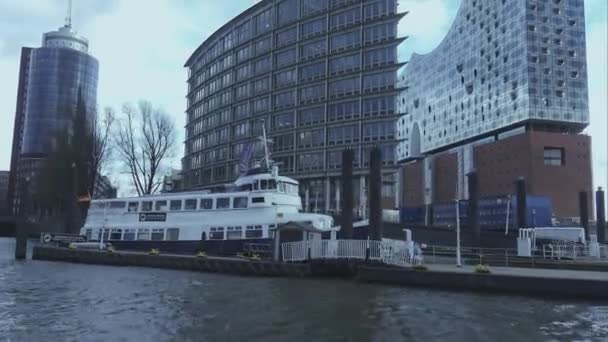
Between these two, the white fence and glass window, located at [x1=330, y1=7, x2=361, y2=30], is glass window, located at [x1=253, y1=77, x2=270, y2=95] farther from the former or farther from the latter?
the white fence

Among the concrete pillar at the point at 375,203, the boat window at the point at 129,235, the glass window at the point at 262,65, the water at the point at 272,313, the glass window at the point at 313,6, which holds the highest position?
the glass window at the point at 313,6

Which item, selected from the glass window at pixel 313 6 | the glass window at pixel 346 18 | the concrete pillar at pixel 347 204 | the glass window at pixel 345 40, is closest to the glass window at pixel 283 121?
the glass window at pixel 345 40

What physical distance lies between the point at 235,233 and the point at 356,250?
11.1 meters

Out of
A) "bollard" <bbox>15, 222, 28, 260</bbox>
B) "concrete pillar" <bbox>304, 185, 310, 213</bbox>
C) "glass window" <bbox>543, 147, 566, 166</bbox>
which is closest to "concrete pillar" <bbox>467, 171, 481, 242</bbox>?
"concrete pillar" <bbox>304, 185, 310, 213</bbox>

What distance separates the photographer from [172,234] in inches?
1575

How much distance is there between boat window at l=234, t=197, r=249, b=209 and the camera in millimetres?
37000

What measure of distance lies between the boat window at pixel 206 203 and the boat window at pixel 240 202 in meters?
2.17

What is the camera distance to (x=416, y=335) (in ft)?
51.4

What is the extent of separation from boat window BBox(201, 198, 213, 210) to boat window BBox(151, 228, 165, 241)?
4269mm

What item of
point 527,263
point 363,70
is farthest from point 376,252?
point 363,70

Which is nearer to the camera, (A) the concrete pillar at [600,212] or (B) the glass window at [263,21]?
(A) the concrete pillar at [600,212]

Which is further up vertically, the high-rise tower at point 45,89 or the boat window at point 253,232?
the high-rise tower at point 45,89

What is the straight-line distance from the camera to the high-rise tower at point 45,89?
522ft

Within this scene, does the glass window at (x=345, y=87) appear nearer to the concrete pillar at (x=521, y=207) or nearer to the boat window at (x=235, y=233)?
the concrete pillar at (x=521, y=207)
